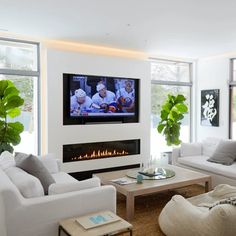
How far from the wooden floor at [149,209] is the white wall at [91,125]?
1.57 metres

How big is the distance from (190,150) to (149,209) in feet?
6.87

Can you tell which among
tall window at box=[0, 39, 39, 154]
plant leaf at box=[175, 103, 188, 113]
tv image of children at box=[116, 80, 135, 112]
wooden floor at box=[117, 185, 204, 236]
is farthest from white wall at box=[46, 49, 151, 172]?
wooden floor at box=[117, 185, 204, 236]

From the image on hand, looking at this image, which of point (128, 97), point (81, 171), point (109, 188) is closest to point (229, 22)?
point (128, 97)

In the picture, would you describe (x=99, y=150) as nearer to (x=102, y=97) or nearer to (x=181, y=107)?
(x=102, y=97)

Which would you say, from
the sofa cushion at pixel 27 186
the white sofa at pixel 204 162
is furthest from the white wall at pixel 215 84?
the sofa cushion at pixel 27 186

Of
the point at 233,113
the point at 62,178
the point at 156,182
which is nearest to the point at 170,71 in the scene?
the point at 233,113

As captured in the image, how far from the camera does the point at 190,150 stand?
5469 mm

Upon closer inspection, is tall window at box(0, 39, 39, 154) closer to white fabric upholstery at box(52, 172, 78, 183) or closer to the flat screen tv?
the flat screen tv

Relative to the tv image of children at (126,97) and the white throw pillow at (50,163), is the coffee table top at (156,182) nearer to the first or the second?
the white throw pillow at (50,163)

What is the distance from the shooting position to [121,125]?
5836 millimetres

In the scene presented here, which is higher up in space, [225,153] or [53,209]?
[225,153]

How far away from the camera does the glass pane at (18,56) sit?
4902mm

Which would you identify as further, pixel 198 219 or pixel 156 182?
pixel 156 182

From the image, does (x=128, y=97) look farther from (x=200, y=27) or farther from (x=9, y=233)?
(x=9, y=233)
